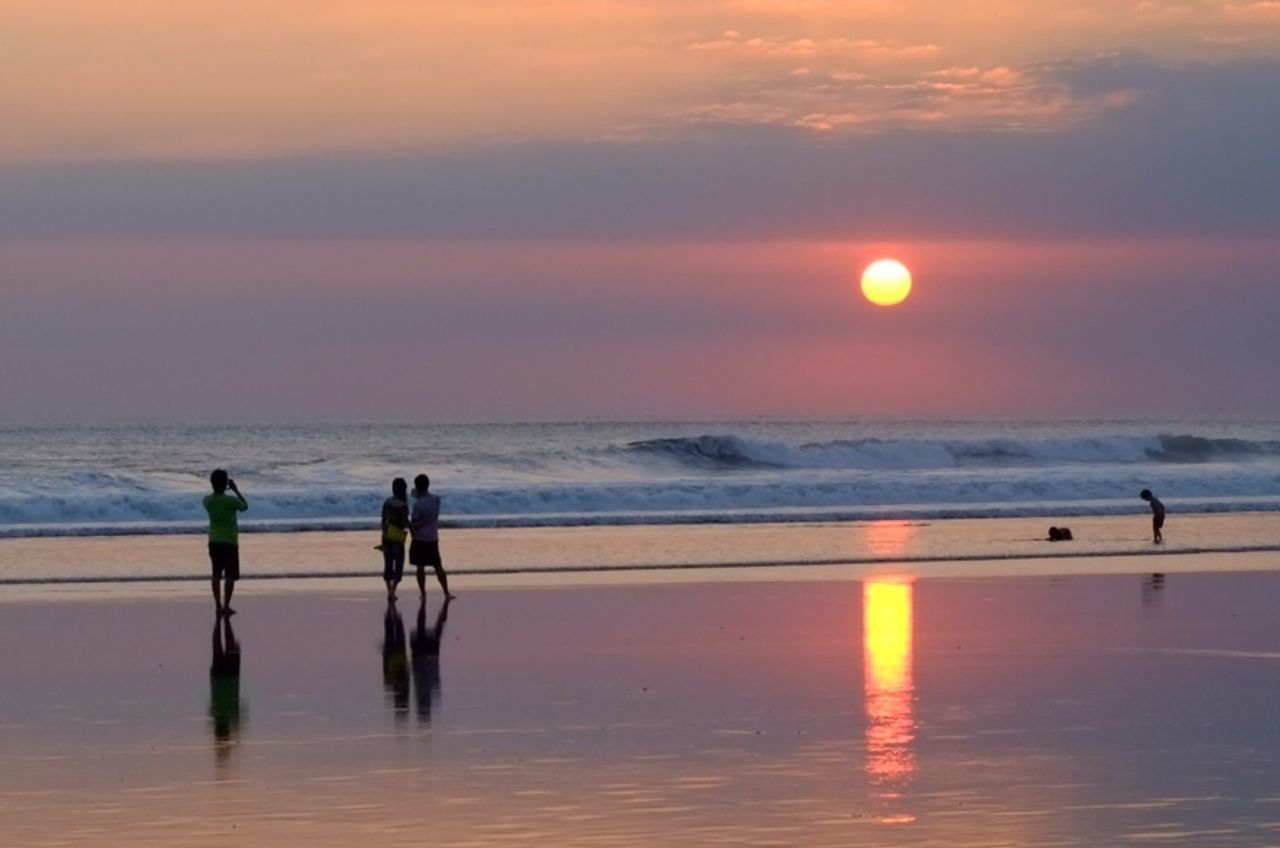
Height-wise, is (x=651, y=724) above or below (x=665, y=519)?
below

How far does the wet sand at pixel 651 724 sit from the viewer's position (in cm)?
988

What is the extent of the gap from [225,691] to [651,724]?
3747mm

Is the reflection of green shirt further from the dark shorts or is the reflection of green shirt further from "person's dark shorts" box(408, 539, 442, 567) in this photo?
"person's dark shorts" box(408, 539, 442, 567)

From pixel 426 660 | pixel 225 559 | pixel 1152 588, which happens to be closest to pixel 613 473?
pixel 1152 588

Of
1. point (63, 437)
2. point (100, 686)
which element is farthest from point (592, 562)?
point (63, 437)

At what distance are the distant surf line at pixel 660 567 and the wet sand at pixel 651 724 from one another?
16.3ft

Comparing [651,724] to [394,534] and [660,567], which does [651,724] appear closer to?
[394,534]

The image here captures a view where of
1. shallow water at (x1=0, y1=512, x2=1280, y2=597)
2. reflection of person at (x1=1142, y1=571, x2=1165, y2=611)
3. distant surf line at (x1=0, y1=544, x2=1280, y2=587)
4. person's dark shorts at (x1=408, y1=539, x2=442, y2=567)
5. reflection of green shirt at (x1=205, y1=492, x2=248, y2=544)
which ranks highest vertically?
reflection of green shirt at (x1=205, y1=492, x2=248, y2=544)

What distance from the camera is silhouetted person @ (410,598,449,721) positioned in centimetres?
1423

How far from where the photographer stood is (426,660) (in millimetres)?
16781

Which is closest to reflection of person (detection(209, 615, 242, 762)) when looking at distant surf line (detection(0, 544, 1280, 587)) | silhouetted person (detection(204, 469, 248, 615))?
silhouetted person (detection(204, 469, 248, 615))

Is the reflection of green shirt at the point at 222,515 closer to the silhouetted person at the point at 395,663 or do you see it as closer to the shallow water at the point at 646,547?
the silhouetted person at the point at 395,663

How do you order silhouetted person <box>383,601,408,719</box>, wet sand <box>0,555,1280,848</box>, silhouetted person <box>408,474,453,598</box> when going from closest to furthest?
wet sand <box>0,555,1280,848</box>, silhouetted person <box>383,601,408,719</box>, silhouetted person <box>408,474,453,598</box>

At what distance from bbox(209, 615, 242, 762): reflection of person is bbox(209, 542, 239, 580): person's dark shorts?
112 centimetres
